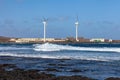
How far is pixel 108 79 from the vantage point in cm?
2172

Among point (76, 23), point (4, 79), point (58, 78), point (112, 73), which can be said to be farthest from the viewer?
point (76, 23)

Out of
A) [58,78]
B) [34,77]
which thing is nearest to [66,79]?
[58,78]

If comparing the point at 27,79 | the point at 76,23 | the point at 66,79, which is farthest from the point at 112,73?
the point at 76,23

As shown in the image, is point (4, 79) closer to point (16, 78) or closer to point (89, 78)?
point (16, 78)

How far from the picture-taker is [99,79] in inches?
872

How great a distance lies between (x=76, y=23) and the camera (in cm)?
13712

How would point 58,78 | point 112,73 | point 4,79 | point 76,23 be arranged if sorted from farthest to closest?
1. point 76,23
2. point 112,73
3. point 58,78
4. point 4,79

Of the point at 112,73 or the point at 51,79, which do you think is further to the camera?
the point at 112,73

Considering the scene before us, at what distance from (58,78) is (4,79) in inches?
118

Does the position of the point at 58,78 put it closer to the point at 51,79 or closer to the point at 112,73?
the point at 51,79

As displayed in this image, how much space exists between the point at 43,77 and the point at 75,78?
1781mm

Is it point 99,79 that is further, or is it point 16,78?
point 99,79

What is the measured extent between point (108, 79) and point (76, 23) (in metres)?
116

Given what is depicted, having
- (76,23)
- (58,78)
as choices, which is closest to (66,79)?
(58,78)
